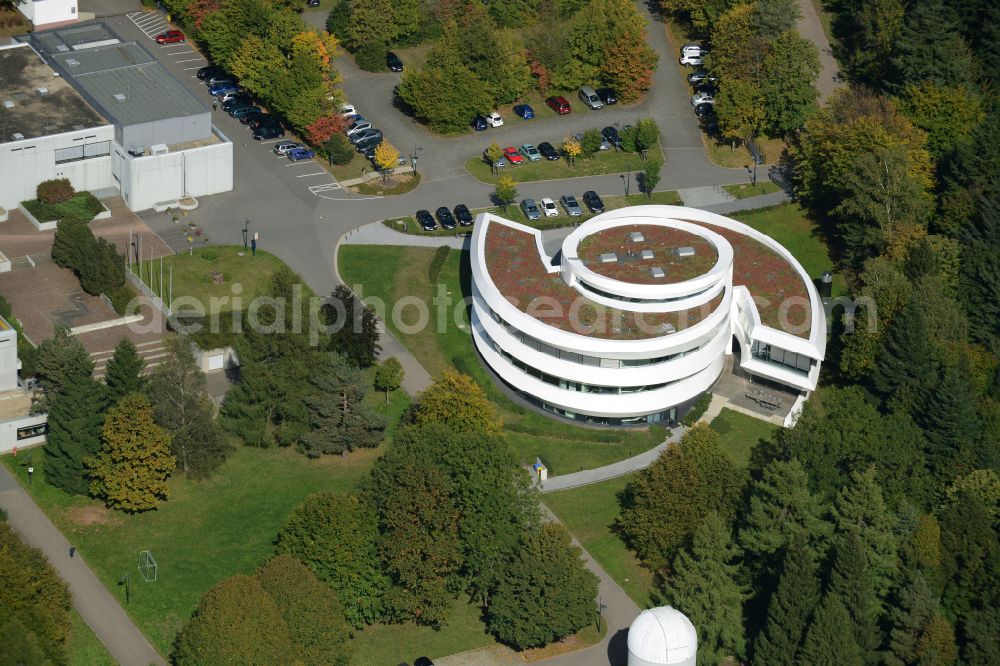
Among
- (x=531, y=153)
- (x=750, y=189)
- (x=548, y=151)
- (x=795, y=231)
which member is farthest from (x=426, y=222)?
(x=795, y=231)

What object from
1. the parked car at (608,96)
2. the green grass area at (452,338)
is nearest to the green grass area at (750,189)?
the parked car at (608,96)

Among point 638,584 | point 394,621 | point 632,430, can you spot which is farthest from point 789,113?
point 394,621

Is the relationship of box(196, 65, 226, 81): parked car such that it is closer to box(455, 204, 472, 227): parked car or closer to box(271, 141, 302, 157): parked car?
box(271, 141, 302, 157): parked car

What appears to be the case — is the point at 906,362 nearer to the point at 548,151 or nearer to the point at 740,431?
the point at 740,431

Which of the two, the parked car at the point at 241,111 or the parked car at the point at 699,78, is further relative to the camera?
the parked car at the point at 699,78

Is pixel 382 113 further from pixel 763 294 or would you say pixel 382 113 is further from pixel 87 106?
pixel 763 294

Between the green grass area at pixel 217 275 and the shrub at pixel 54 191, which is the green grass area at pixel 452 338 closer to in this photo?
the green grass area at pixel 217 275
